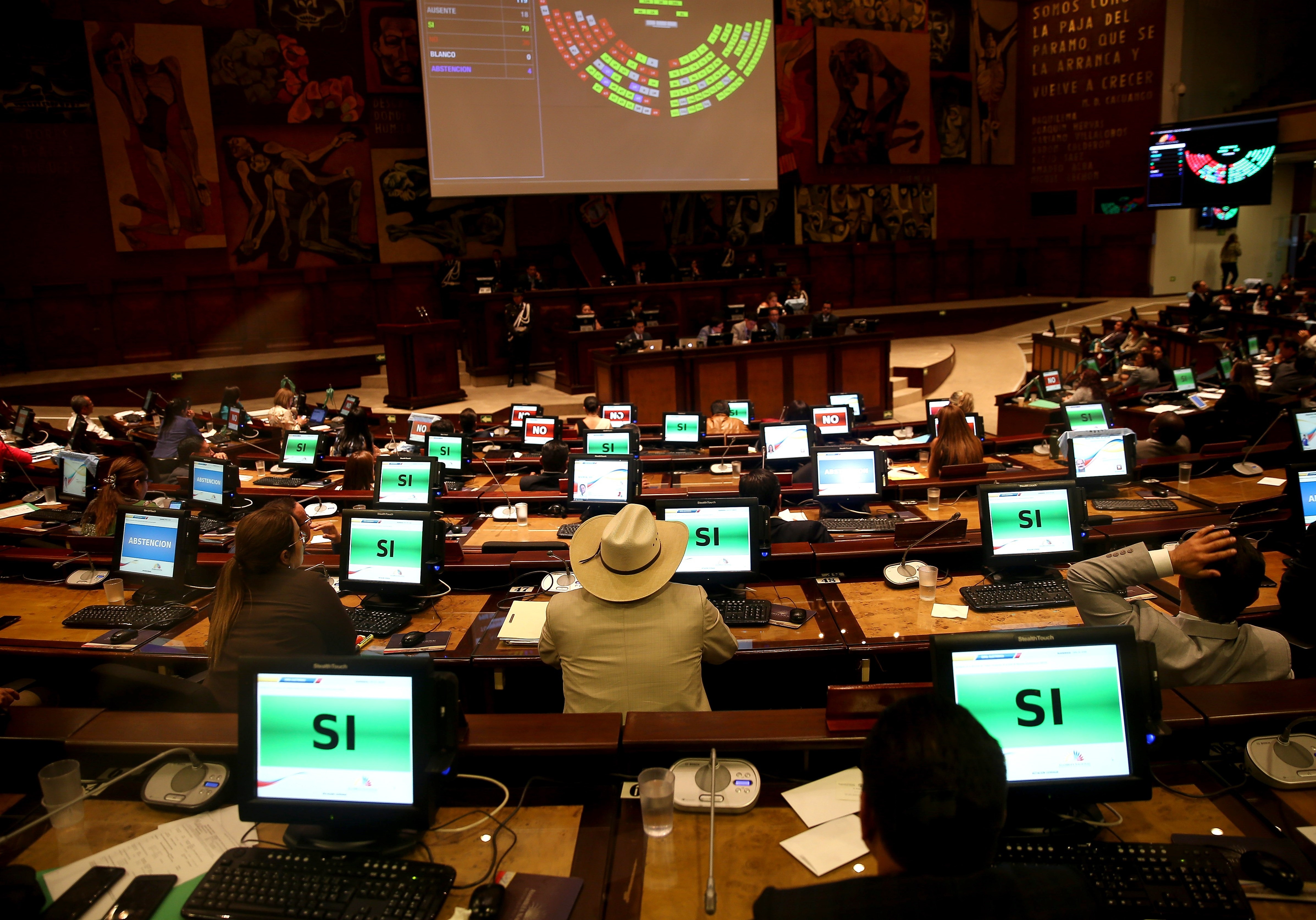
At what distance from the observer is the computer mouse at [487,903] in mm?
1876

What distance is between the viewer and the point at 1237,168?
15.5m

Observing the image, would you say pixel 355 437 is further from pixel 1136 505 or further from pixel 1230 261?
pixel 1230 261

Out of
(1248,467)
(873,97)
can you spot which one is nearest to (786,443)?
(1248,467)

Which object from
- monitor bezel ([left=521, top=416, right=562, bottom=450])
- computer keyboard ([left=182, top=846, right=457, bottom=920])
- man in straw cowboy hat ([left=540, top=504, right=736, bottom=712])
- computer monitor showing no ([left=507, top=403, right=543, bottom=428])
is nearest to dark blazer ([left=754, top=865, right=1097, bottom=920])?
computer keyboard ([left=182, top=846, right=457, bottom=920])

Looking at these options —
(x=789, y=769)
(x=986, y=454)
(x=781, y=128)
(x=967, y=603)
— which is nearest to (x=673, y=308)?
(x=781, y=128)

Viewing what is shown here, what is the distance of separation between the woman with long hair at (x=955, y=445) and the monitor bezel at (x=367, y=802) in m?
4.69

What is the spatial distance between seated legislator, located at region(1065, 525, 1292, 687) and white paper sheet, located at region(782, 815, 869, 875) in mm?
1138

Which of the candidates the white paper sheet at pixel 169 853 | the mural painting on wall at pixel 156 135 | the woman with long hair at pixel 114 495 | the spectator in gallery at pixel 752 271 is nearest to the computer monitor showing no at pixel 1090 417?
the white paper sheet at pixel 169 853

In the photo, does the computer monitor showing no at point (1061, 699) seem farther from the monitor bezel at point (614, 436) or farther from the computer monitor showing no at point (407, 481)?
the monitor bezel at point (614, 436)

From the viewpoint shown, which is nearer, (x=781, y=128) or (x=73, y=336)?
(x=73, y=336)

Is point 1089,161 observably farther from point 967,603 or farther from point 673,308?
point 967,603

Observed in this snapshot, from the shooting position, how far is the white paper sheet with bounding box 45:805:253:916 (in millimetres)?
2061

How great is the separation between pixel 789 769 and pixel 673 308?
42.8 feet

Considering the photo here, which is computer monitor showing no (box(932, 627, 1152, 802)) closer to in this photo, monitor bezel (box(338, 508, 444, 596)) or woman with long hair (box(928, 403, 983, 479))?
monitor bezel (box(338, 508, 444, 596))
